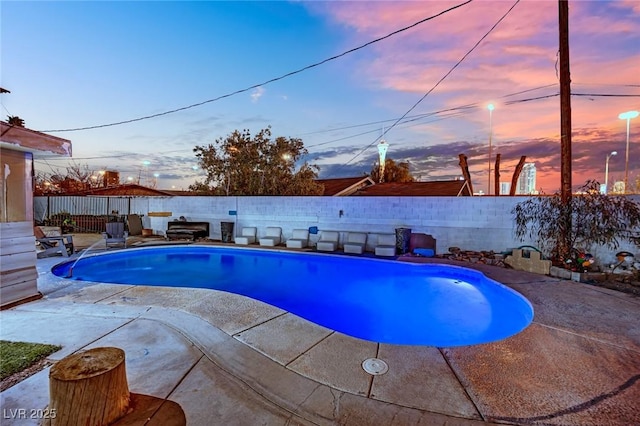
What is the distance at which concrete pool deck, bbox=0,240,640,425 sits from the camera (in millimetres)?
2029

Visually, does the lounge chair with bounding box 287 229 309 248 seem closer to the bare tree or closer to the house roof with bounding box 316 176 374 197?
the bare tree

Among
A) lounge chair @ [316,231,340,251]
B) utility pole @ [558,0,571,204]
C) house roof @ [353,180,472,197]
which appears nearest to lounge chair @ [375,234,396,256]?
lounge chair @ [316,231,340,251]

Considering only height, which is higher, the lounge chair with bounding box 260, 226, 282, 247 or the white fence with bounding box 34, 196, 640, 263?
the white fence with bounding box 34, 196, 640, 263

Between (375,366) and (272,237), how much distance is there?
8.25 m

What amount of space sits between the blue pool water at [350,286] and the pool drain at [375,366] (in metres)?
1.74

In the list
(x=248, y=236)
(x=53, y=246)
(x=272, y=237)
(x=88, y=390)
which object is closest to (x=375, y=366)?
(x=88, y=390)

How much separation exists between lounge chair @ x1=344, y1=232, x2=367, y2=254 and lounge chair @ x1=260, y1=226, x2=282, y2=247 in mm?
2572

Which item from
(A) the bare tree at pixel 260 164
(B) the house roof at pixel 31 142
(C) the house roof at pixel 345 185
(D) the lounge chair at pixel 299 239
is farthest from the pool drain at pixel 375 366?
(C) the house roof at pixel 345 185

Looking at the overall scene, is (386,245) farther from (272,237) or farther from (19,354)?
(19,354)

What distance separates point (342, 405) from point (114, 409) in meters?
1.45

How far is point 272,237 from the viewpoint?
10.5 metres

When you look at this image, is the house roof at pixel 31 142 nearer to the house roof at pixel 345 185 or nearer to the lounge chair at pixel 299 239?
the lounge chair at pixel 299 239

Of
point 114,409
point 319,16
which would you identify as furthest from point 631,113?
point 114,409

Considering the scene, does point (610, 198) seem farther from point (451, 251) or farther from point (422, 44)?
point (422, 44)
